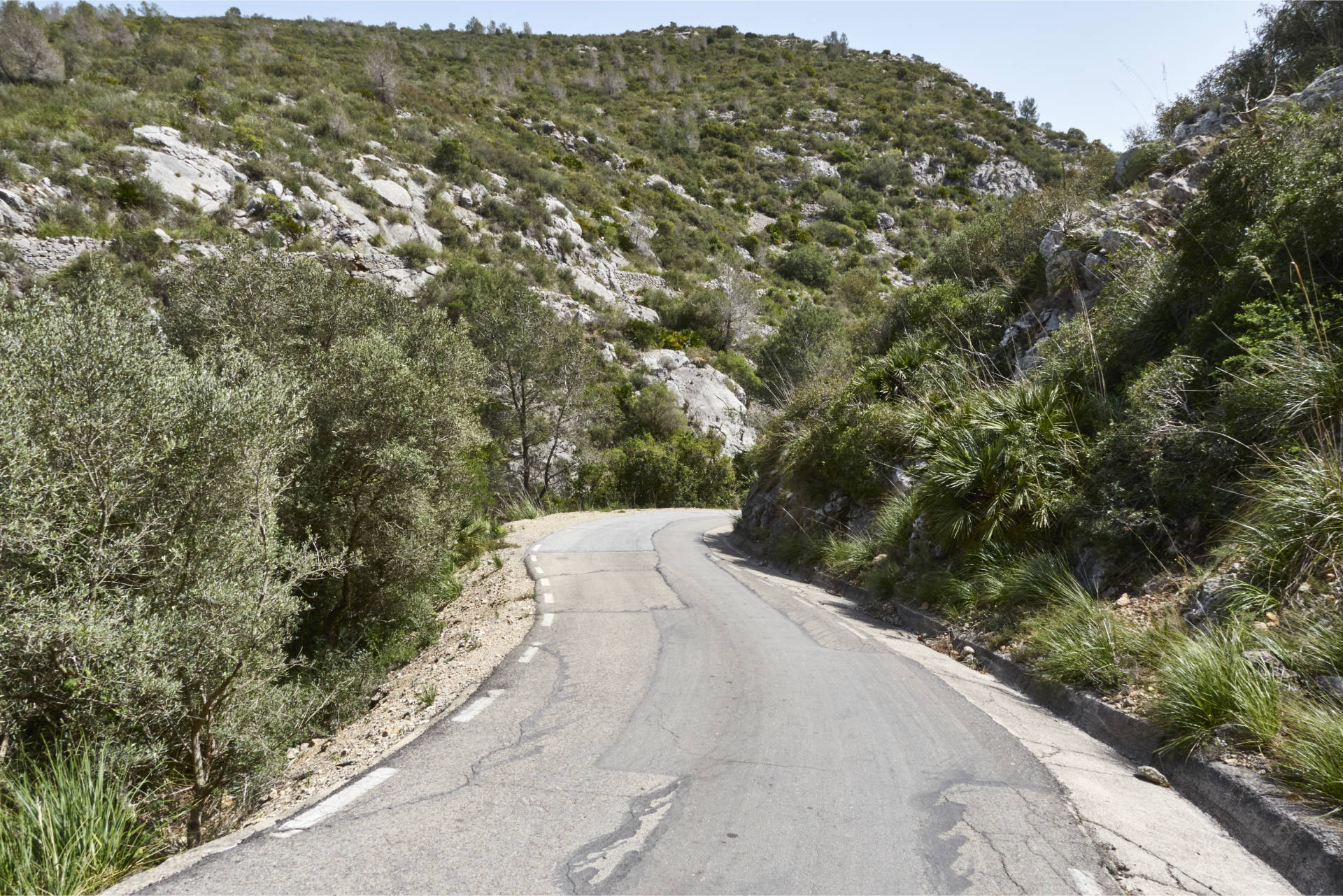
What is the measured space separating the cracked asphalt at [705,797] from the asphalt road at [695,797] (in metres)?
0.01

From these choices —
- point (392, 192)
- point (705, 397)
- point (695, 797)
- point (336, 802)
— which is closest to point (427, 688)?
point (336, 802)

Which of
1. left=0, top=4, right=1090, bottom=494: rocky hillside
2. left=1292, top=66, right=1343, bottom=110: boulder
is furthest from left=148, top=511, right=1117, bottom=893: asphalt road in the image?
left=0, top=4, right=1090, bottom=494: rocky hillside

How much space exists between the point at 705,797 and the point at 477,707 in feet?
8.65

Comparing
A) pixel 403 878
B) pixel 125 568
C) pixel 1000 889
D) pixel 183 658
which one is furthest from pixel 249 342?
pixel 1000 889

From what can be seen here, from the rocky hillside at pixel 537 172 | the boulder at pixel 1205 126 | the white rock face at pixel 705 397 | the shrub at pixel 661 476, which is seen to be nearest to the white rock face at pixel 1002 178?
the rocky hillside at pixel 537 172

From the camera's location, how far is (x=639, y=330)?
4009 cm

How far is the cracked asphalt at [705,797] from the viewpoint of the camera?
3.02 metres

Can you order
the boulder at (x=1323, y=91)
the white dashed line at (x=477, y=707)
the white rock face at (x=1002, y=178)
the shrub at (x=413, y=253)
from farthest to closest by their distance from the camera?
the white rock face at (x=1002, y=178)
the shrub at (x=413, y=253)
the boulder at (x=1323, y=91)
the white dashed line at (x=477, y=707)

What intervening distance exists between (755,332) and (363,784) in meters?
42.3

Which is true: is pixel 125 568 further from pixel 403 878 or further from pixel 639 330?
pixel 639 330

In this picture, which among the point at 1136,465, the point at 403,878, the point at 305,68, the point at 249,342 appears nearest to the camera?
the point at 403,878

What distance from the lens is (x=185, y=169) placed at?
94.2 feet

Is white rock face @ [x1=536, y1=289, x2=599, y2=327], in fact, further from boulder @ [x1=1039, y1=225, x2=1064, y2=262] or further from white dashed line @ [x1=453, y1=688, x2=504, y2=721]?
white dashed line @ [x1=453, y1=688, x2=504, y2=721]

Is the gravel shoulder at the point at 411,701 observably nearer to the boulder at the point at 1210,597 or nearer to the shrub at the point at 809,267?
the boulder at the point at 1210,597
